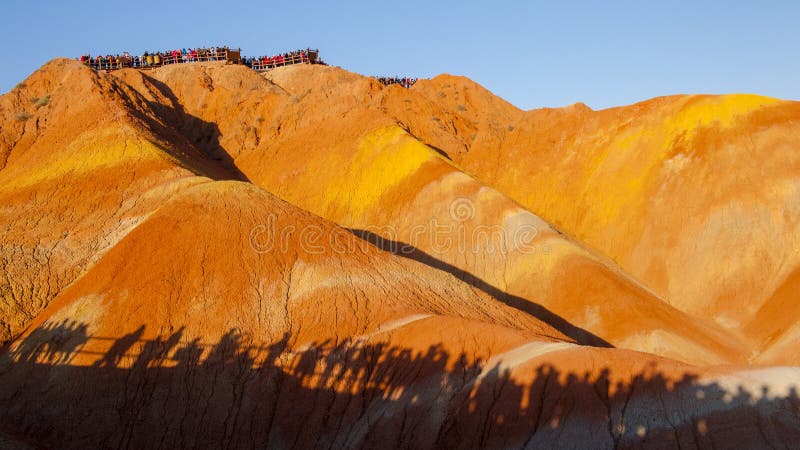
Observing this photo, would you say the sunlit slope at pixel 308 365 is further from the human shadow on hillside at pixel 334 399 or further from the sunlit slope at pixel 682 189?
the sunlit slope at pixel 682 189

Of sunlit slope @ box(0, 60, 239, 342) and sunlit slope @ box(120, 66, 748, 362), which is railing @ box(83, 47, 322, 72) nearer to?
sunlit slope @ box(120, 66, 748, 362)

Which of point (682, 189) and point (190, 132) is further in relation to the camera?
point (190, 132)

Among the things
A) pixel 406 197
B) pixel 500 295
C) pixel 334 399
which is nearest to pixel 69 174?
pixel 406 197

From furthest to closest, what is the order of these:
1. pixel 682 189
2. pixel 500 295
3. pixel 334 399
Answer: pixel 682 189, pixel 500 295, pixel 334 399

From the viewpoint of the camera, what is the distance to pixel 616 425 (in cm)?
1451

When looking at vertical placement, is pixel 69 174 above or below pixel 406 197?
above

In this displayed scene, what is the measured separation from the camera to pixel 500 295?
108ft

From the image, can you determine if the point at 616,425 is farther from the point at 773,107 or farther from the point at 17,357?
the point at 773,107

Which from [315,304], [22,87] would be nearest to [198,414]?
[315,304]

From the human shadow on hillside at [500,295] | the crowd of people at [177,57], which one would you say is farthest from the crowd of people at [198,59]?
the human shadow on hillside at [500,295]

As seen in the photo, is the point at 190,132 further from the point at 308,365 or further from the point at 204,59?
the point at 308,365

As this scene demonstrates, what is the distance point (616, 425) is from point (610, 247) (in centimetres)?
2628

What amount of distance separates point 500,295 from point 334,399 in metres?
15.7

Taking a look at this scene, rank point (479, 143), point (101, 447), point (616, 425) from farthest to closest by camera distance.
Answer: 1. point (479, 143)
2. point (101, 447)
3. point (616, 425)
